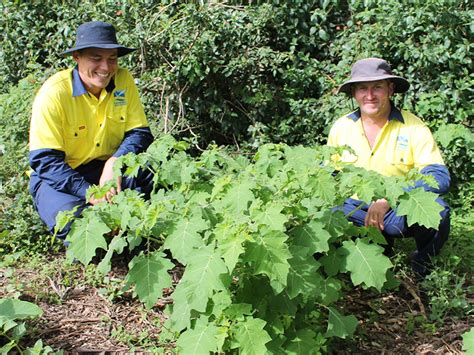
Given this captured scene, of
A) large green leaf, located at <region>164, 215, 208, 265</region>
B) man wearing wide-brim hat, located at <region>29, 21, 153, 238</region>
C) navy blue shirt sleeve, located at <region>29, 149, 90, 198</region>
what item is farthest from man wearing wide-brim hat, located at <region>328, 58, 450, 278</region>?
navy blue shirt sleeve, located at <region>29, 149, 90, 198</region>

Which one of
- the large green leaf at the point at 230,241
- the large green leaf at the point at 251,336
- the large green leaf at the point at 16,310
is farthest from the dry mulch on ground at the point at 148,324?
the large green leaf at the point at 230,241

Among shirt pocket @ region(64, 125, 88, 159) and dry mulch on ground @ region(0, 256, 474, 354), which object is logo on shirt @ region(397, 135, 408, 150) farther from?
shirt pocket @ region(64, 125, 88, 159)

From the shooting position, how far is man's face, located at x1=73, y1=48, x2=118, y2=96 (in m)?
4.10

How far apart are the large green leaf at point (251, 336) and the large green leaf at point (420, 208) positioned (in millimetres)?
818

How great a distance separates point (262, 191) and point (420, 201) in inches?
28.5

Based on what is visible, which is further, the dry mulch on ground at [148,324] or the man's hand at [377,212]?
the man's hand at [377,212]

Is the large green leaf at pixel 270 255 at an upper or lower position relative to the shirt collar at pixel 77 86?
lower

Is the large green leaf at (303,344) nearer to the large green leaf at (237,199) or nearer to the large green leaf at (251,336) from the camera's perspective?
the large green leaf at (251,336)

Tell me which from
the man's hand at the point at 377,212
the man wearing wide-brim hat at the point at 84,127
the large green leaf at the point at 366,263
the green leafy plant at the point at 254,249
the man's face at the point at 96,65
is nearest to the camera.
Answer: the green leafy plant at the point at 254,249

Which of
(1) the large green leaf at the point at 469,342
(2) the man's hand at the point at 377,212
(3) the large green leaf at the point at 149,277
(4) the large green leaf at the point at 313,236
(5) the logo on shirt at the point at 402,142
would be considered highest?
(5) the logo on shirt at the point at 402,142

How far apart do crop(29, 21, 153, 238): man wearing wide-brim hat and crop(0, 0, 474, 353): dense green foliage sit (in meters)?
0.38

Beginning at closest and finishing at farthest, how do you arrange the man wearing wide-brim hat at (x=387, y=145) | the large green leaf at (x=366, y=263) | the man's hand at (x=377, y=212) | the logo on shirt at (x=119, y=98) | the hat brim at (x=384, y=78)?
the large green leaf at (x=366, y=263), the man's hand at (x=377, y=212), the man wearing wide-brim hat at (x=387, y=145), the hat brim at (x=384, y=78), the logo on shirt at (x=119, y=98)

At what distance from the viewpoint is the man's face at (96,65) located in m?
4.10

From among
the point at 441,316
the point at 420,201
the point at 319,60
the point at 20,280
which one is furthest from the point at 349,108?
the point at 20,280
